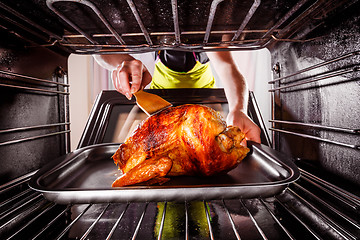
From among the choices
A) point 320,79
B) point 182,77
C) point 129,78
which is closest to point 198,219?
point 320,79

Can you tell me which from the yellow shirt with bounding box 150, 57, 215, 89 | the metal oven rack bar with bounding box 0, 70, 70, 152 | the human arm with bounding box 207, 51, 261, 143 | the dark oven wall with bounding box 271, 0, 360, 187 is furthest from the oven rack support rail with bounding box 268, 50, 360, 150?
the metal oven rack bar with bounding box 0, 70, 70, 152

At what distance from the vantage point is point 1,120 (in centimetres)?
70

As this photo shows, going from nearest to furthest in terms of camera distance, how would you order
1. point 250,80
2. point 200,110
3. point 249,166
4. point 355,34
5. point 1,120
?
point 355,34, point 1,120, point 200,110, point 249,166, point 250,80

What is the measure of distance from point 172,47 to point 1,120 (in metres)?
0.62

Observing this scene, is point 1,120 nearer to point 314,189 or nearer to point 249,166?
point 249,166

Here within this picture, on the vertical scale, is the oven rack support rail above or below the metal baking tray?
above

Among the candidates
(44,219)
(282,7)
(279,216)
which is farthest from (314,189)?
(44,219)

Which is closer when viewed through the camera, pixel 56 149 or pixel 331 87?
pixel 331 87

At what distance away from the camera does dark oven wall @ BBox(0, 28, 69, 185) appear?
28.1 inches

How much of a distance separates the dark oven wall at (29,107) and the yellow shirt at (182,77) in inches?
34.4

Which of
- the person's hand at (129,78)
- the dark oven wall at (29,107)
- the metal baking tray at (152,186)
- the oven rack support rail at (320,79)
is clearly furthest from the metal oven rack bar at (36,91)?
the oven rack support rail at (320,79)

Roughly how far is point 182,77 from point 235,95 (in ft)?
2.16

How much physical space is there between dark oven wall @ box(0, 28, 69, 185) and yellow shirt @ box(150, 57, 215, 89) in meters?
0.87

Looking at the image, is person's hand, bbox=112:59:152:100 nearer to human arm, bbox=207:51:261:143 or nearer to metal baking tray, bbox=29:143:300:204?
metal baking tray, bbox=29:143:300:204
